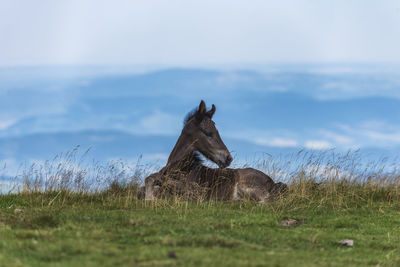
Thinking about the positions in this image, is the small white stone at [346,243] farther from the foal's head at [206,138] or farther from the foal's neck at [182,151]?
the foal's neck at [182,151]

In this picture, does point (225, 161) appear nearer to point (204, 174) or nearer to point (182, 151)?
point (204, 174)

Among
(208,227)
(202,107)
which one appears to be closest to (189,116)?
(202,107)

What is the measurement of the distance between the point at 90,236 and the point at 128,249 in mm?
1274

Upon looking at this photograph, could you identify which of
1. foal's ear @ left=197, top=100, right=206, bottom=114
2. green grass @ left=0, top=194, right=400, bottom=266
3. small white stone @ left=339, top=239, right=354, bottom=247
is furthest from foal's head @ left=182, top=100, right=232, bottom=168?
small white stone @ left=339, top=239, right=354, bottom=247

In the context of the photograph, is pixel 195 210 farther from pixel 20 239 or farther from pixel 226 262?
pixel 226 262

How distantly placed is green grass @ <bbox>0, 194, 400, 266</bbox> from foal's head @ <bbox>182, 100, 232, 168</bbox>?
5.63ft

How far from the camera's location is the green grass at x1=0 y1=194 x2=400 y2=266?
704 cm

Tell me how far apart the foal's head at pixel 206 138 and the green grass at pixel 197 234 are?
67.5 inches

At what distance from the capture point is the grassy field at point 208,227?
23.5 feet

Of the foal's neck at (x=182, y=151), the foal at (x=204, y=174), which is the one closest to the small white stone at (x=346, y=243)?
the foal at (x=204, y=174)

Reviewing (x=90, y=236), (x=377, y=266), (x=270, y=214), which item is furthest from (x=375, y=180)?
(x=90, y=236)

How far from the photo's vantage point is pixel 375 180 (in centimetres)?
1770

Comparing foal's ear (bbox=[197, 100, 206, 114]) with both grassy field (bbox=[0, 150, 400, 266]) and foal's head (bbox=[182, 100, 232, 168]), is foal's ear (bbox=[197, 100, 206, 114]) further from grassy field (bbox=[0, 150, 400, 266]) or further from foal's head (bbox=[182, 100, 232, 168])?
grassy field (bbox=[0, 150, 400, 266])

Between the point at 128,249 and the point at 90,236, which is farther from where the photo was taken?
the point at 90,236
